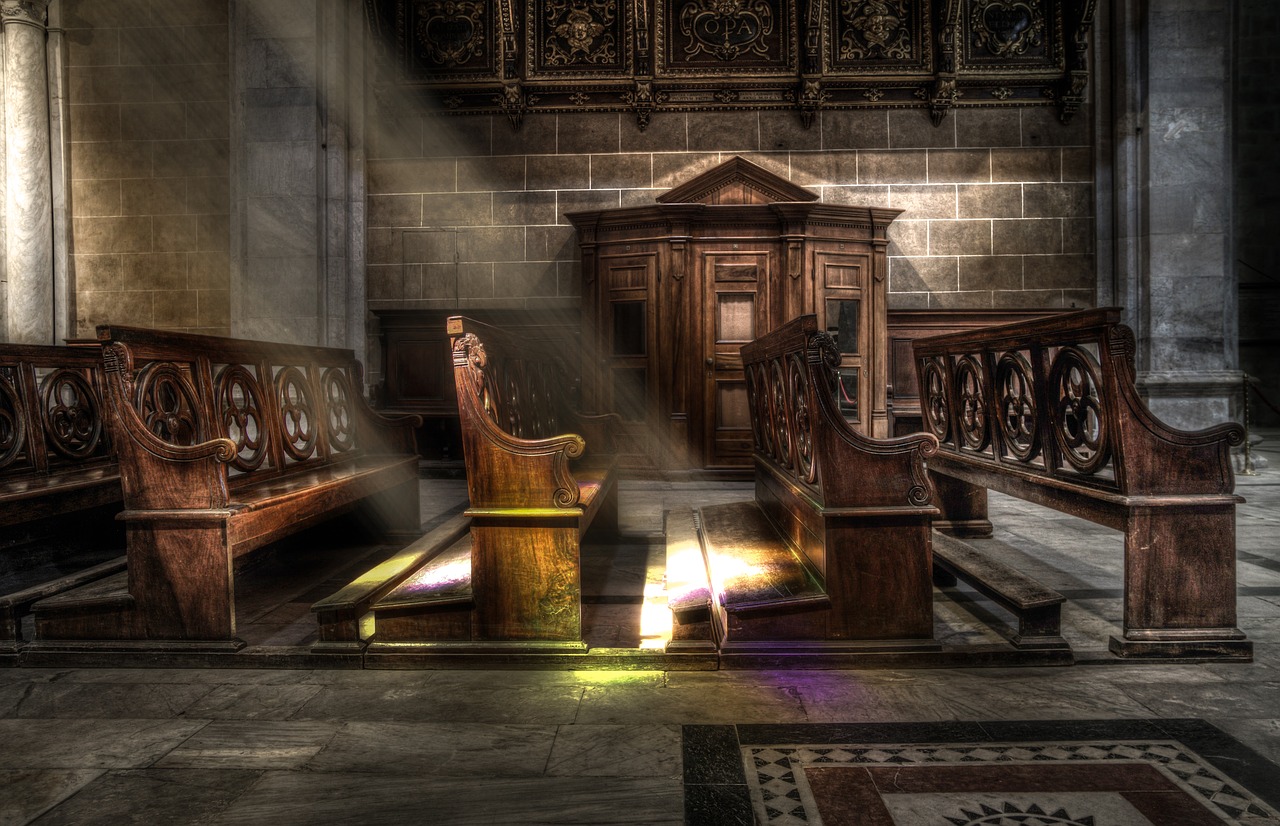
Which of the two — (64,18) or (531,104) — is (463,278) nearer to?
(531,104)

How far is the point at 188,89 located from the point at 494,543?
815cm

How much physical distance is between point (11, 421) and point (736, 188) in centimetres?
551

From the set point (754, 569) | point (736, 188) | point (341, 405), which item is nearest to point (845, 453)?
point (754, 569)

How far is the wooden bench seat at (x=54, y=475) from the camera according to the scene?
125 inches

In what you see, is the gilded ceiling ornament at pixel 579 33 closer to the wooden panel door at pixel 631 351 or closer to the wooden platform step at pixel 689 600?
the wooden panel door at pixel 631 351

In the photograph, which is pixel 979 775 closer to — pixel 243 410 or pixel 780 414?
pixel 780 414

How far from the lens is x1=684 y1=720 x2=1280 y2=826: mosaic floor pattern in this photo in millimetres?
1581

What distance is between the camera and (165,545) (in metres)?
2.52

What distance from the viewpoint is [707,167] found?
761 cm

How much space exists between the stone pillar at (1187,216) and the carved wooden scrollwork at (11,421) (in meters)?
7.82

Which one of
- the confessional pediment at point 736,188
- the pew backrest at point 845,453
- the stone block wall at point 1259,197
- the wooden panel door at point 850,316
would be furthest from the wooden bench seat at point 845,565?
the stone block wall at point 1259,197

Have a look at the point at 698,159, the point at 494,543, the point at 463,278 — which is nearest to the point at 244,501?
the point at 494,543

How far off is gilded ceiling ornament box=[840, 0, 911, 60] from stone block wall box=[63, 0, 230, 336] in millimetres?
6582

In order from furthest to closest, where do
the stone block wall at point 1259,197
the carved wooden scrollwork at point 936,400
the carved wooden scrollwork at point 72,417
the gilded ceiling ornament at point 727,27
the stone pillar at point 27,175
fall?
the stone block wall at point 1259,197 → the gilded ceiling ornament at point 727,27 → the stone pillar at point 27,175 → the carved wooden scrollwork at point 936,400 → the carved wooden scrollwork at point 72,417
